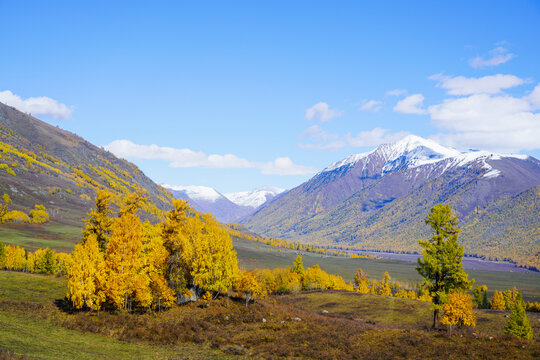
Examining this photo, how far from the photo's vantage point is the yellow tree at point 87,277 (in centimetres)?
4575

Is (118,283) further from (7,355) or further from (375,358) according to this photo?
(375,358)

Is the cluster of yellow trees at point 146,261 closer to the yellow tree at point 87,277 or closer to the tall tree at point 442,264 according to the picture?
the yellow tree at point 87,277

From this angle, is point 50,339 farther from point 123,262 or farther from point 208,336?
point 208,336

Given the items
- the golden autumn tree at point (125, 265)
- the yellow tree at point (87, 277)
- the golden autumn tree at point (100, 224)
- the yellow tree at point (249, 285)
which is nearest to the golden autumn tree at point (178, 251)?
the golden autumn tree at point (125, 265)

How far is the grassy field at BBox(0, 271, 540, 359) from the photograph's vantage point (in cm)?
3353

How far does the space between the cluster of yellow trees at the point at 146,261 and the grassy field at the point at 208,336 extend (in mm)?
2701

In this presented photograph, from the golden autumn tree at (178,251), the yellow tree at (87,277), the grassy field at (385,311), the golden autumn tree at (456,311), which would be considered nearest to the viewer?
the yellow tree at (87,277)

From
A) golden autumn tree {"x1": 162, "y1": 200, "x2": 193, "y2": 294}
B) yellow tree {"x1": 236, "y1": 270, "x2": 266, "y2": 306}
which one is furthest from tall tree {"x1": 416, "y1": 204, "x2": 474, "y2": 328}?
golden autumn tree {"x1": 162, "y1": 200, "x2": 193, "y2": 294}

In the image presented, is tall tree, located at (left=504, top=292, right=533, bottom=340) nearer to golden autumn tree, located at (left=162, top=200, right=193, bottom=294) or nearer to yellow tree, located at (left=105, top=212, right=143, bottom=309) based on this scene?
golden autumn tree, located at (left=162, top=200, right=193, bottom=294)

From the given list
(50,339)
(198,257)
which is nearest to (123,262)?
(198,257)

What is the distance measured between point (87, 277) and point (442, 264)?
1808 inches

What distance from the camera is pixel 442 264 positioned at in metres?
50.5

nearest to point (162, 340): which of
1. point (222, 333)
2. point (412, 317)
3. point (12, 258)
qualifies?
point (222, 333)

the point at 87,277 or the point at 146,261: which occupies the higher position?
the point at 146,261
